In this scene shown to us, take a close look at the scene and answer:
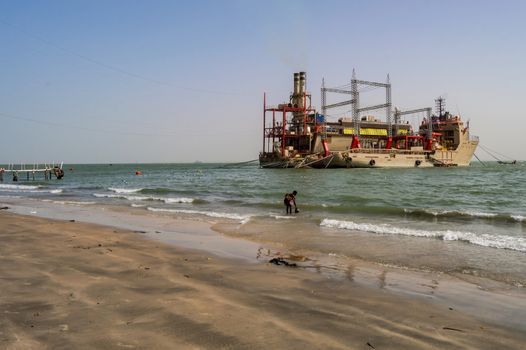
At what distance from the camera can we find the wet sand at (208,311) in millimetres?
4203

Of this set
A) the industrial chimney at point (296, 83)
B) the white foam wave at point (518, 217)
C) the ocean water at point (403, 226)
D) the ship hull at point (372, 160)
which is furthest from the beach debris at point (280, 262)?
the industrial chimney at point (296, 83)

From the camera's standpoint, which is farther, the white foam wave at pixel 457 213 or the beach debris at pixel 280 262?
the white foam wave at pixel 457 213

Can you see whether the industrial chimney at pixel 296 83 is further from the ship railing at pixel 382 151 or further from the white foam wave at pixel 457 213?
the white foam wave at pixel 457 213

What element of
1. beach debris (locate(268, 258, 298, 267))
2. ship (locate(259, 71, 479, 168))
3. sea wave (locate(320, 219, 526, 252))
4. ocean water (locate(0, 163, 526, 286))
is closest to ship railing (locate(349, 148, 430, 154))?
ship (locate(259, 71, 479, 168))

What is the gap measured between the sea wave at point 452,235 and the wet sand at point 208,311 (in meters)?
6.38

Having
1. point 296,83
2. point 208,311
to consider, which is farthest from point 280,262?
point 296,83

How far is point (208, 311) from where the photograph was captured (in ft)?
16.6

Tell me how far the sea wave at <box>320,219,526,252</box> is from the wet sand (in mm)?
6378

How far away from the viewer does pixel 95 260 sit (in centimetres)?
819

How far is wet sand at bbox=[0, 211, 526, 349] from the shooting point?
4.20m

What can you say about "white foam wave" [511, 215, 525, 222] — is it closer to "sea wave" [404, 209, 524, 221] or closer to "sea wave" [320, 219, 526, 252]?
"sea wave" [404, 209, 524, 221]

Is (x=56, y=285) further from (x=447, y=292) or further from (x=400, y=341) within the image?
(x=447, y=292)

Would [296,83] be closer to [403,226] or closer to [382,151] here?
[382,151]

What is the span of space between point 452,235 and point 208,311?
9.83 m
